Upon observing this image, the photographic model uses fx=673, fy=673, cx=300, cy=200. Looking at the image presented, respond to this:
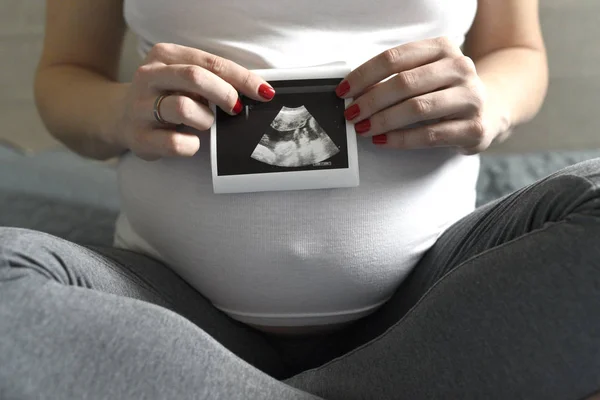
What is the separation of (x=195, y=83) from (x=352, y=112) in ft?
0.63

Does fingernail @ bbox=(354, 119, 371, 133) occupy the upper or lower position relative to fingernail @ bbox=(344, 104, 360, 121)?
lower

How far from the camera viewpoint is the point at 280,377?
1.03 m

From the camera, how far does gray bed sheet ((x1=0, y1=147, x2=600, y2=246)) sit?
48.7 inches

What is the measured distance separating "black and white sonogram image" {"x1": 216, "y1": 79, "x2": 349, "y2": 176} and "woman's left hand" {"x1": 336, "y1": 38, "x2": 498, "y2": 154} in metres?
0.03

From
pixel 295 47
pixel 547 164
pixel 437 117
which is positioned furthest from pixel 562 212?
pixel 547 164

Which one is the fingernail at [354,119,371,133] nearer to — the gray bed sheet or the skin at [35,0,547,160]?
the skin at [35,0,547,160]

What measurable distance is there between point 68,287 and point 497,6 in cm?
77

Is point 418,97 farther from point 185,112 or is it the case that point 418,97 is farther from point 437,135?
point 185,112

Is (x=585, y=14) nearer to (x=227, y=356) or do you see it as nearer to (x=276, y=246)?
(x=276, y=246)

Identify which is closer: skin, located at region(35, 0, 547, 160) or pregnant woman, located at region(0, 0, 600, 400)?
pregnant woman, located at region(0, 0, 600, 400)

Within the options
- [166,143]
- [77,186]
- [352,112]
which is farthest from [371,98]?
[77,186]

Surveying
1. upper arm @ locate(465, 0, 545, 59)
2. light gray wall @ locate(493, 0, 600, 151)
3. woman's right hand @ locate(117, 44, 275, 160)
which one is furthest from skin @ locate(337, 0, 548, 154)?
light gray wall @ locate(493, 0, 600, 151)

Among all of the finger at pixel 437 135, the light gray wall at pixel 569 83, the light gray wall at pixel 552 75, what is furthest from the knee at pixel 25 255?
the light gray wall at pixel 569 83

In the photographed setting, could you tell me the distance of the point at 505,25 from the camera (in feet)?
3.52
